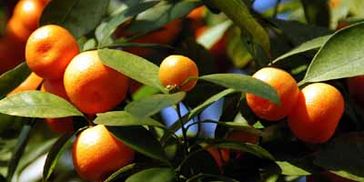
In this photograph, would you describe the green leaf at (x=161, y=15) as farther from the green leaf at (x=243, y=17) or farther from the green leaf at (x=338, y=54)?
Result: the green leaf at (x=338, y=54)

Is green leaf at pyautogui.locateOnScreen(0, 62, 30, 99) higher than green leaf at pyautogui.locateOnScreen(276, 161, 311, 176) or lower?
higher

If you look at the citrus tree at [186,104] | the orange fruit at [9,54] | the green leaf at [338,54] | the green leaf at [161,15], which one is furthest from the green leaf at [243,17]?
the orange fruit at [9,54]

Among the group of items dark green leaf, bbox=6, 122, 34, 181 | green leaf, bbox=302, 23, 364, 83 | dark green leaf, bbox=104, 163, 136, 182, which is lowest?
dark green leaf, bbox=6, 122, 34, 181

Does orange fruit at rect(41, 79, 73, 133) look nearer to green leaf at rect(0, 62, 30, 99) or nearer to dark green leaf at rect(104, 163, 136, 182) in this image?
green leaf at rect(0, 62, 30, 99)

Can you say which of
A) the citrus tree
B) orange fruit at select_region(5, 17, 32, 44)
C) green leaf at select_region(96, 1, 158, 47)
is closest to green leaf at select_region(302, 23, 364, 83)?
the citrus tree

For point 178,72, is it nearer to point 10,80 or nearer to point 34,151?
point 10,80
